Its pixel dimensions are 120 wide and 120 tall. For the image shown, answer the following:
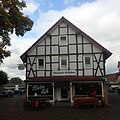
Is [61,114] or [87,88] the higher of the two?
[87,88]

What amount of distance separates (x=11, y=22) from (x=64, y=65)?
11143 mm

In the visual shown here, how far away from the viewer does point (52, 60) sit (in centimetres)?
3238

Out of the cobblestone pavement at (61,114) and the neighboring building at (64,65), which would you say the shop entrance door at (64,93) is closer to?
the neighboring building at (64,65)

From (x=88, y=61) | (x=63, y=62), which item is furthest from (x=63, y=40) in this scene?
(x=88, y=61)

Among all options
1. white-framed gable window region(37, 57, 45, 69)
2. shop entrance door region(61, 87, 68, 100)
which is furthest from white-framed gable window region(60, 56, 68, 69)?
shop entrance door region(61, 87, 68, 100)

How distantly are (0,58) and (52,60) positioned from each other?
11.1 meters

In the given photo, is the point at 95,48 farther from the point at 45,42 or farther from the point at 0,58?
the point at 0,58

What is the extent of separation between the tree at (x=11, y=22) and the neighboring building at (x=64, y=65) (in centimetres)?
869

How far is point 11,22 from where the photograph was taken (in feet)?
74.3

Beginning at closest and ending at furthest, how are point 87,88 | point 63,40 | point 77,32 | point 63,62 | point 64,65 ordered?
1. point 87,88
2. point 64,65
3. point 63,62
4. point 77,32
5. point 63,40

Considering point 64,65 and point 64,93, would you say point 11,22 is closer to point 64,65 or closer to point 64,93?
point 64,65

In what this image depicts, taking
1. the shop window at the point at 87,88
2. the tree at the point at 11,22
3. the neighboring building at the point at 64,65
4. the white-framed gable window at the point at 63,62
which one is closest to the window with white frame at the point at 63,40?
the neighboring building at the point at 64,65

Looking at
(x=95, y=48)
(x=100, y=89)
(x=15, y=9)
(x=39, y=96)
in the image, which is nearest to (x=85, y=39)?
(x=95, y=48)

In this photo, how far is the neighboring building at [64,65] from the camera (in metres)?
31.0
